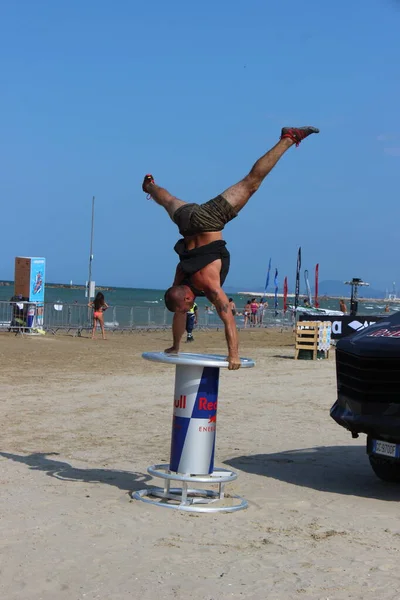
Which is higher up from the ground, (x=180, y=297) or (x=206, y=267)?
(x=206, y=267)

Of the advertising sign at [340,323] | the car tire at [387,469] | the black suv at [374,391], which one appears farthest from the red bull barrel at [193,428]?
the advertising sign at [340,323]

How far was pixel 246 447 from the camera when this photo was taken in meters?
10.1

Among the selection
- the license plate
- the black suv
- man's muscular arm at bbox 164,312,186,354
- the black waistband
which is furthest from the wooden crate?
the black waistband

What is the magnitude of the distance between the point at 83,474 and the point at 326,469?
2.60m

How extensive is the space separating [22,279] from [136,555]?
84.0ft

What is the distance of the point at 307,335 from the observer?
927 inches

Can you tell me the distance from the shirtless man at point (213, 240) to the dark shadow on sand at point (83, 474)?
1.75m

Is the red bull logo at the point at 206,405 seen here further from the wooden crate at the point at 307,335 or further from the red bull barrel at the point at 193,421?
the wooden crate at the point at 307,335

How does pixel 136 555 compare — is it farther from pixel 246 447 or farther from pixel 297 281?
pixel 297 281

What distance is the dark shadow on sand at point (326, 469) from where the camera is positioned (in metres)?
8.05

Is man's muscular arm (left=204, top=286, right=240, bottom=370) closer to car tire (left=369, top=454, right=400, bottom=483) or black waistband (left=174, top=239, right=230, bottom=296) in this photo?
black waistband (left=174, top=239, right=230, bottom=296)

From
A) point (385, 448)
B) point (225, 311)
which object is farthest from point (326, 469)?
point (225, 311)

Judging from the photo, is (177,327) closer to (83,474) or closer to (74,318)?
(83,474)

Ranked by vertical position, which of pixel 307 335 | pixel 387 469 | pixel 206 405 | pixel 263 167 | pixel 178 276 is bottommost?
pixel 387 469
